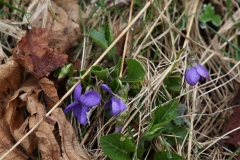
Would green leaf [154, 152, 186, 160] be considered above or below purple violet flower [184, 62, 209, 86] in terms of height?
below

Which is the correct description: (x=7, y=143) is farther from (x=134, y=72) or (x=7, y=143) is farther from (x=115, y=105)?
(x=134, y=72)

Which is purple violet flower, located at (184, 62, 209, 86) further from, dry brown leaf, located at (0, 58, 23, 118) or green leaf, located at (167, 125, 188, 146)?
dry brown leaf, located at (0, 58, 23, 118)

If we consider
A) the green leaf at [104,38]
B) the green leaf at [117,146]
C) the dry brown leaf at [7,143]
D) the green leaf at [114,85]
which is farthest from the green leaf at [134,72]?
the dry brown leaf at [7,143]

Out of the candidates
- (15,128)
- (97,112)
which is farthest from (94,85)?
(15,128)

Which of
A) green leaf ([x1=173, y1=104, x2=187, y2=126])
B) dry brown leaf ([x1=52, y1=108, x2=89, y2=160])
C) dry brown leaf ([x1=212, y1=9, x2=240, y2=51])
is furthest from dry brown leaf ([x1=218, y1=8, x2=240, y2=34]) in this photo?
dry brown leaf ([x1=52, y1=108, x2=89, y2=160])

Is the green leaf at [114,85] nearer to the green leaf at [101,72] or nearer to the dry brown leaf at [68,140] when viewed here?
the green leaf at [101,72]

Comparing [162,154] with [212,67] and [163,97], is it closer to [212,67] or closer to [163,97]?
[163,97]
